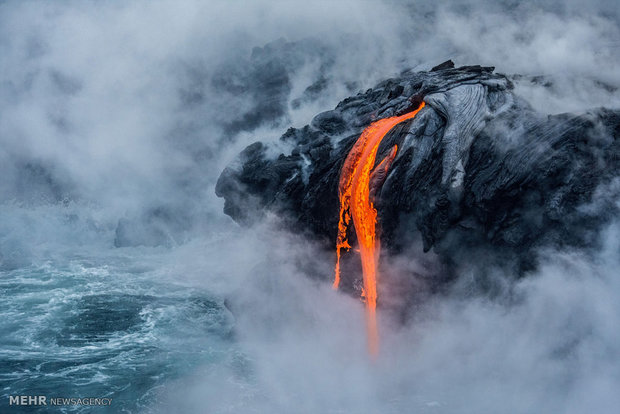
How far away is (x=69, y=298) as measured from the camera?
120 ft

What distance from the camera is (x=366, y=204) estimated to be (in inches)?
1077

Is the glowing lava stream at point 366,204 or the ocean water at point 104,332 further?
the glowing lava stream at point 366,204

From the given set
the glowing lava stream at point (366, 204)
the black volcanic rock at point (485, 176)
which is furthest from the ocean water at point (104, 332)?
the black volcanic rock at point (485, 176)

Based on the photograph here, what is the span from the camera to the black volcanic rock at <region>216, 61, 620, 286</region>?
77.5ft

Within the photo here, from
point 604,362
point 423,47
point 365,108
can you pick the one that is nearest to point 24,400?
point 365,108

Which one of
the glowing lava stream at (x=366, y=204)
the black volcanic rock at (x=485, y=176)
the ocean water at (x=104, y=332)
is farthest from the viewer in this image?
the glowing lava stream at (x=366, y=204)

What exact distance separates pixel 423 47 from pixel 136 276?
3085 cm

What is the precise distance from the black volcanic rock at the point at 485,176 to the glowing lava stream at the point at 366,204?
559 mm

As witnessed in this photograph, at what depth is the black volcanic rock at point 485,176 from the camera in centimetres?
2361

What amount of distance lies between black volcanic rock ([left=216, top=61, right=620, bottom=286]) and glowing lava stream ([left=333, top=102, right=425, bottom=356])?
559 mm

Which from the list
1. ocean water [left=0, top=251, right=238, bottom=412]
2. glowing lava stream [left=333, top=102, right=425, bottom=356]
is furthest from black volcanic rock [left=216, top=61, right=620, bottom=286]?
ocean water [left=0, top=251, right=238, bottom=412]

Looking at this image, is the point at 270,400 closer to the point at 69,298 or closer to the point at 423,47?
the point at 69,298

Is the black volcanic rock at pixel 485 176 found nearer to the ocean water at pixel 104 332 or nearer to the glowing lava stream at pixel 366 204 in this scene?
the glowing lava stream at pixel 366 204

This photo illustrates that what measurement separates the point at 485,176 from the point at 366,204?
599 centimetres
